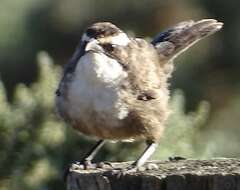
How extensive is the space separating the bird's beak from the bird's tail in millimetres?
1100

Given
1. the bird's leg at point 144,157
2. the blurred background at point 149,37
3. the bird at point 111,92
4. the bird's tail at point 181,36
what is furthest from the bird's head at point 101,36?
the blurred background at point 149,37

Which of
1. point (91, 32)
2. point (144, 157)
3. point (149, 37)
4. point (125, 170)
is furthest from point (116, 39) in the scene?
point (149, 37)

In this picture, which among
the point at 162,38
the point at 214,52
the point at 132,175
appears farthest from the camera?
the point at 214,52

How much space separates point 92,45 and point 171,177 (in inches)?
43.9

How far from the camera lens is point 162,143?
792cm

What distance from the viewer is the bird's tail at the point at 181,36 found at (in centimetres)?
748

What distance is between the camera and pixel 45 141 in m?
8.17

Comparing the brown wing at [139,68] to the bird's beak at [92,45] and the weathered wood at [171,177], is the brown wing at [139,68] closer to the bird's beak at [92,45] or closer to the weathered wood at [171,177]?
the bird's beak at [92,45]

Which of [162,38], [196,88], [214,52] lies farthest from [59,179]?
[214,52]

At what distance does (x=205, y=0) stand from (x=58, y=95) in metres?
8.79

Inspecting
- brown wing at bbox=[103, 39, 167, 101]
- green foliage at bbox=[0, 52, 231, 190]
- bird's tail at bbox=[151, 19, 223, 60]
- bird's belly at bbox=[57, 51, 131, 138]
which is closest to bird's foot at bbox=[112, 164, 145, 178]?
bird's belly at bbox=[57, 51, 131, 138]

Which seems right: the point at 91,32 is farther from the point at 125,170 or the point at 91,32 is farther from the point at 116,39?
the point at 125,170

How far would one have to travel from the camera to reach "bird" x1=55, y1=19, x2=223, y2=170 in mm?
6355

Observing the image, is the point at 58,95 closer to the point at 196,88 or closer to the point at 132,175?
the point at 132,175
